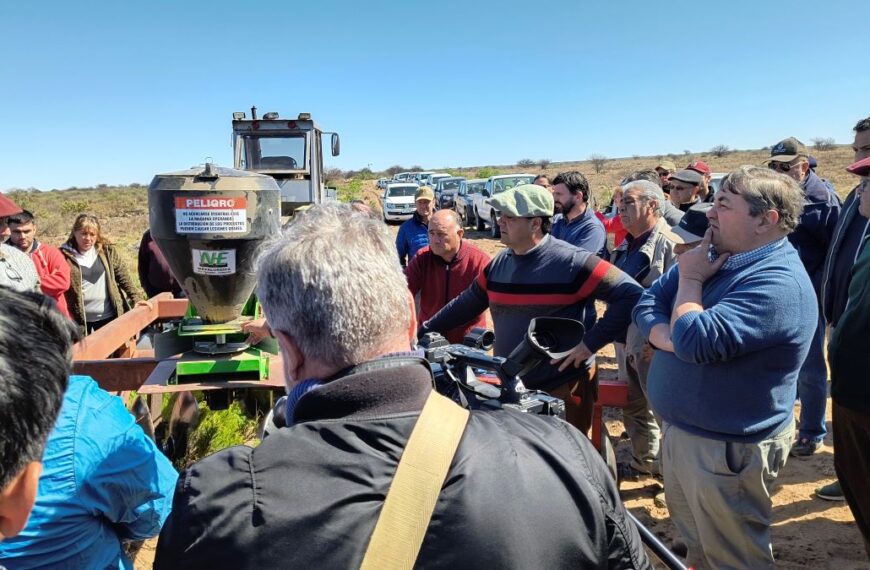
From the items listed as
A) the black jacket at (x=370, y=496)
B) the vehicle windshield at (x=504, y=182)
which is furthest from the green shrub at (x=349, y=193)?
the black jacket at (x=370, y=496)

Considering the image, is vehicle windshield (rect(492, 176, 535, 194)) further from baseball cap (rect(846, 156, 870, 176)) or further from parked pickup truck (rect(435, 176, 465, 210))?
baseball cap (rect(846, 156, 870, 176))

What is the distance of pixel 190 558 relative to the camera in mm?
993

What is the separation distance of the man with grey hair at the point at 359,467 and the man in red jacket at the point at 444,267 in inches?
111

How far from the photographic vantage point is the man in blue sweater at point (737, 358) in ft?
7.13

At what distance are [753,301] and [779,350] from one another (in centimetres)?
22

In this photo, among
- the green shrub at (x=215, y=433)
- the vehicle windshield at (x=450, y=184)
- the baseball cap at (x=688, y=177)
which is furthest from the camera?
the vehicle windshield at (x=450, y=184)

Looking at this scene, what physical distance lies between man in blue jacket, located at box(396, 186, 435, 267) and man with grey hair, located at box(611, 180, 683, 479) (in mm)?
2463

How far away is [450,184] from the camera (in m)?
25.0

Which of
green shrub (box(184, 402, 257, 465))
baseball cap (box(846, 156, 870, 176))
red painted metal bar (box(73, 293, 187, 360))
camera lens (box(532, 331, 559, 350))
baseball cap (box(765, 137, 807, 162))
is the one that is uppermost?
baseball cap (box(765, 137, 807, 162))

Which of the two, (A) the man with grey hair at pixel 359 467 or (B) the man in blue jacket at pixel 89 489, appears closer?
(A) the man with grey hair at pixel 359 467

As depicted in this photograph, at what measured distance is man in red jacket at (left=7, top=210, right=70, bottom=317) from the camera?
4.51 meters

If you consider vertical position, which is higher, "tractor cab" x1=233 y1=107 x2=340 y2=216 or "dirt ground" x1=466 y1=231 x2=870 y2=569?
"tractor cab" x1=233 y1=107 x2=340 y2=216

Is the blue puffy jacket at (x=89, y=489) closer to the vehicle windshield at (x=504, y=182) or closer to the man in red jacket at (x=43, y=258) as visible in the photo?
the man in red jacket at (x=43, y=258)

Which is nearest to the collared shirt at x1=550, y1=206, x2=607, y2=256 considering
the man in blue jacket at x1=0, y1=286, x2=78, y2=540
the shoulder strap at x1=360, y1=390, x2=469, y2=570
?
the shoulder strap at x1=360, y1=390, x2=469, y2=570
